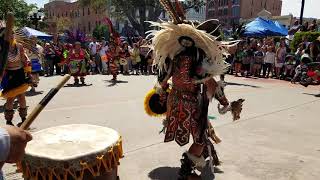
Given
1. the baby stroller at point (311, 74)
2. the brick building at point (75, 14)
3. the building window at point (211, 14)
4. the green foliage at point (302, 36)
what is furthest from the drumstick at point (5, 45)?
the building window at point (211, 14)

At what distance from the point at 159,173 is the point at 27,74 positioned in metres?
3.51

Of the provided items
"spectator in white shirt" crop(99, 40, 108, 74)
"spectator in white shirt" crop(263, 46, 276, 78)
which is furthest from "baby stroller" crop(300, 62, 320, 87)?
"spectator in white shirt" crop(99, 40, 108, 74)

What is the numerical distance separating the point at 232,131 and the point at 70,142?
3.99m

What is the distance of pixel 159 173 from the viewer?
4453 millimetres

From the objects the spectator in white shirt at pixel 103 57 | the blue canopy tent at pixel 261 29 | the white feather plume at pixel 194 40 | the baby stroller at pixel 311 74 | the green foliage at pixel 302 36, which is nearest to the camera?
the white feather plume at pixel 194 40

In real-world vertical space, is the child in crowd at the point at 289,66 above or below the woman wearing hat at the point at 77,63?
below

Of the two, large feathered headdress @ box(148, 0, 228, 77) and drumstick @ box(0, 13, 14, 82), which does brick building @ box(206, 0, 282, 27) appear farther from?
drumstick @ box(0, 13, 14, 82)

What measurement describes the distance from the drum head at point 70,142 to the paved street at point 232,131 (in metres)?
1.31

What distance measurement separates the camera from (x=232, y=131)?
253 inches

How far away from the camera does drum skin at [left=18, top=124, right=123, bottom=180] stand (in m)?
2.73

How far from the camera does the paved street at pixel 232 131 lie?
4.59 meters

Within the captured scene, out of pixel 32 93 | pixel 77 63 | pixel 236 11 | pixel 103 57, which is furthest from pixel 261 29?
pixel 236 11

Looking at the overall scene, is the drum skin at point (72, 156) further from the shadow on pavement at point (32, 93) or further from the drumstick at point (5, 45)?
the shadow on pavement at point (32, 93)

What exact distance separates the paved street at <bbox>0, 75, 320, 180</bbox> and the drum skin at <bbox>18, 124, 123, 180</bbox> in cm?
137
